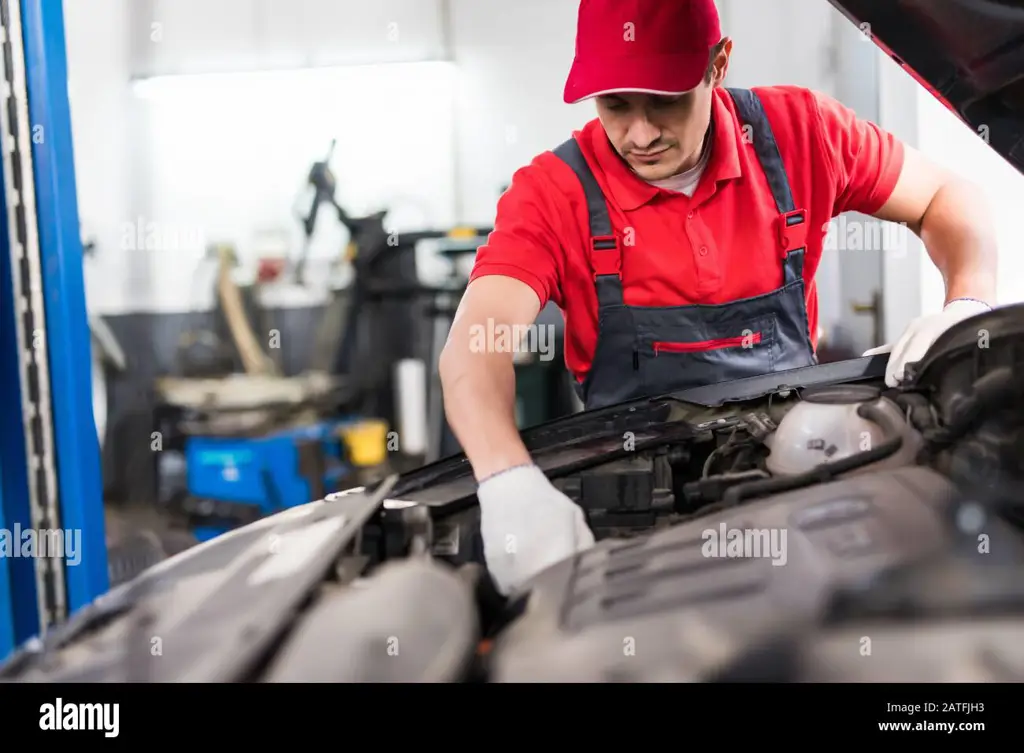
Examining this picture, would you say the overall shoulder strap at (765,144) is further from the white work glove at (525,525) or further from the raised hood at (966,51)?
the white work glove at (525,525)

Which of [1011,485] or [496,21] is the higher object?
[496,21]

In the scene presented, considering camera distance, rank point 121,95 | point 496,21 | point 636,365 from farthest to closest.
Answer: point 121,95 < point 496,21 < point 636,365

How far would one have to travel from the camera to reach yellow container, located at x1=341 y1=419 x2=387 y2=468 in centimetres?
212

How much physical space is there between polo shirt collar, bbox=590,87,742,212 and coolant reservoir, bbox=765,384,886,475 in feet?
1.28

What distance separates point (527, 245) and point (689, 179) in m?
0.27

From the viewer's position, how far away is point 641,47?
1.03 meters

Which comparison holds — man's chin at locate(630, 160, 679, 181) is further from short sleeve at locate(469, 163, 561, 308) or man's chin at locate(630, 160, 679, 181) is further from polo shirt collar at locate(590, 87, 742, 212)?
short sleeve at locate(469, 163, 561, 308)

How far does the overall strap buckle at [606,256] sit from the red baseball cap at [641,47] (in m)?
0.20

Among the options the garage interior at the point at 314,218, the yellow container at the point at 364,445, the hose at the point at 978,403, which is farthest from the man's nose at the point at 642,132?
the yellow container at the point at 364,445
